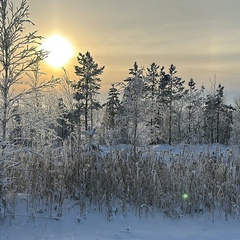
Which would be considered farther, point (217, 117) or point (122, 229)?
point (217, 117)

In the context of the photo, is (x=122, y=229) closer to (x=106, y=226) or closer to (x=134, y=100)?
(x=106, y=226)

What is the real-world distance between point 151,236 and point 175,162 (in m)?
2.27

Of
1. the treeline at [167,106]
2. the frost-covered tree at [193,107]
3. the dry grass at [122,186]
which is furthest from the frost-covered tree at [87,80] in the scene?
the dry grass at [122,186]

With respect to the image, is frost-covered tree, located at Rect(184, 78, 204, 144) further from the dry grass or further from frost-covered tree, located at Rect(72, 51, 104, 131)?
the dry grass

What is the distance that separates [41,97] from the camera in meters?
5.26

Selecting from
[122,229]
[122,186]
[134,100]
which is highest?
[134,100]

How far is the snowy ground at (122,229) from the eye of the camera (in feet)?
15.1

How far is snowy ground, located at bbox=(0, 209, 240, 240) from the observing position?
461cm

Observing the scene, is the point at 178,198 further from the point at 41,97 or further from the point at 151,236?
the point at 41,97

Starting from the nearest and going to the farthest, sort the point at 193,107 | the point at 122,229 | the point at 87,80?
the point at 122,229, the point at 87,80, the point at 193,107

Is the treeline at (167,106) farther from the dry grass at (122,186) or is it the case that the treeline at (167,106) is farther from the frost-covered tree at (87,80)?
the dry grass at (122,186)

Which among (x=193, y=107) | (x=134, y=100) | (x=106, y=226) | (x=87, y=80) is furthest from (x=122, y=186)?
(x=193, y=107)

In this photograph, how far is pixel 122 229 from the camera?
4910 millimetres

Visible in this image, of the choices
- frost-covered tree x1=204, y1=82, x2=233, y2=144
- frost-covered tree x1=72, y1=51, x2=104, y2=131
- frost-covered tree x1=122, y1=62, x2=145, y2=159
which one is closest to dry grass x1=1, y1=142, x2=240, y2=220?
Answer: frost-covered tree x1=122, y1=62, x2=145, y2=159
